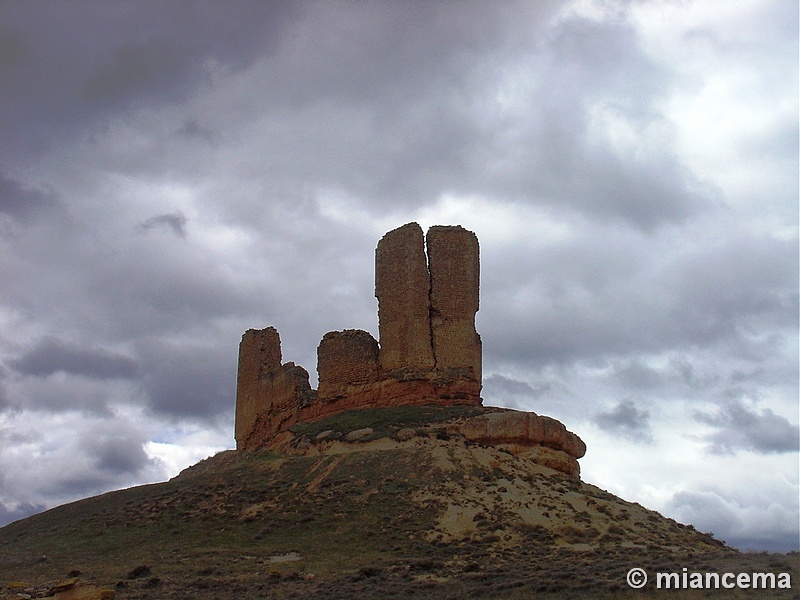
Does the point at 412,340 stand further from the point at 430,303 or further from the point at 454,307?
the point at 454,307

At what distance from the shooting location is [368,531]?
2512 centimetres

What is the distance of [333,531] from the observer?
25.5 m

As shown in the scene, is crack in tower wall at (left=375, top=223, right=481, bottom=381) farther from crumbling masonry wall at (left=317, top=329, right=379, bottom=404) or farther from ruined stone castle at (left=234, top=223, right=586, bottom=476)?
crumbling masonry wall at (left=317, top=329, right=379, bottom=404)

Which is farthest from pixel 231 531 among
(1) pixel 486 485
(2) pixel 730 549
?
(2) pixel 730 549

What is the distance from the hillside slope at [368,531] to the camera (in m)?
19.2

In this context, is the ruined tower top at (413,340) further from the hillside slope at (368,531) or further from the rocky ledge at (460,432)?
the hillside slope at (368,531)

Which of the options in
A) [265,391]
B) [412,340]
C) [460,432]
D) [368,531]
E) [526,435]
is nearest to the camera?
[368,531]

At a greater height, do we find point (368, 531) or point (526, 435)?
point (526, 435)

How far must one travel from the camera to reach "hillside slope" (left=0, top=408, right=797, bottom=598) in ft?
63.0

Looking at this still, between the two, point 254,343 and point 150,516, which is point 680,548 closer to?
point 150,516

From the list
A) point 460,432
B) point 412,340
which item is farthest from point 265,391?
point 460,432

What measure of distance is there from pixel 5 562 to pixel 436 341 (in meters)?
18.3

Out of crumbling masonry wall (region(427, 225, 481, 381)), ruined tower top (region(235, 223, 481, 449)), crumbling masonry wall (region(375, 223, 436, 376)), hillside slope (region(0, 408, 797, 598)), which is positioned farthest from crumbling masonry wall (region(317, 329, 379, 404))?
crumbling masonry wall (region(427, 225, 481, 381))

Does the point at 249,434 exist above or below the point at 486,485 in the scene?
above
